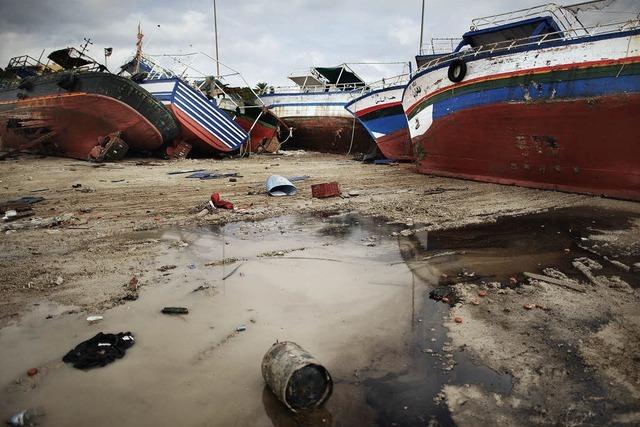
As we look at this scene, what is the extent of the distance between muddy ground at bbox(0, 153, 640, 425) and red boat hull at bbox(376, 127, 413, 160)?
5.15 meters

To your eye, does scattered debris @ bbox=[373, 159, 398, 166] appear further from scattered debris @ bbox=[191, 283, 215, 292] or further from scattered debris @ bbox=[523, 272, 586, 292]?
scattered debris @ bbox=[191, 283, 215, 292]

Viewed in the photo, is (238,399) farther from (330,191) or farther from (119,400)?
(330,191)

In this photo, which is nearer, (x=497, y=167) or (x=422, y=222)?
(x=422, y=222)

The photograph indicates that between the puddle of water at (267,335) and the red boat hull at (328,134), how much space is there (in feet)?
44.2

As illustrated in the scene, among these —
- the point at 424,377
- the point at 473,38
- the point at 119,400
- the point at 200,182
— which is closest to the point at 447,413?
the point at 424,377

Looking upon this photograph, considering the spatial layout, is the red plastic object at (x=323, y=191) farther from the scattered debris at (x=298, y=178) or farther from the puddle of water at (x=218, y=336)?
the puddle of water at (x=218, y=336)

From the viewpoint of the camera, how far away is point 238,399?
2.27 m

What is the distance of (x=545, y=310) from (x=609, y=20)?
702 cm

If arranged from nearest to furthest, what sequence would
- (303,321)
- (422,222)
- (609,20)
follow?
1. (303,321)
2. (422,222)
3. (609,20)

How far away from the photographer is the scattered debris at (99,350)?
2525 millimetres

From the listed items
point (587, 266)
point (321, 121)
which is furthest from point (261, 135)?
point (587, 266)

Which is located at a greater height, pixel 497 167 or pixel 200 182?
pixel 497 167

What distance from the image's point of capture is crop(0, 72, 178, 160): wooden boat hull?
12.4 meters

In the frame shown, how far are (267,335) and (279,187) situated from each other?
18.0 feet
